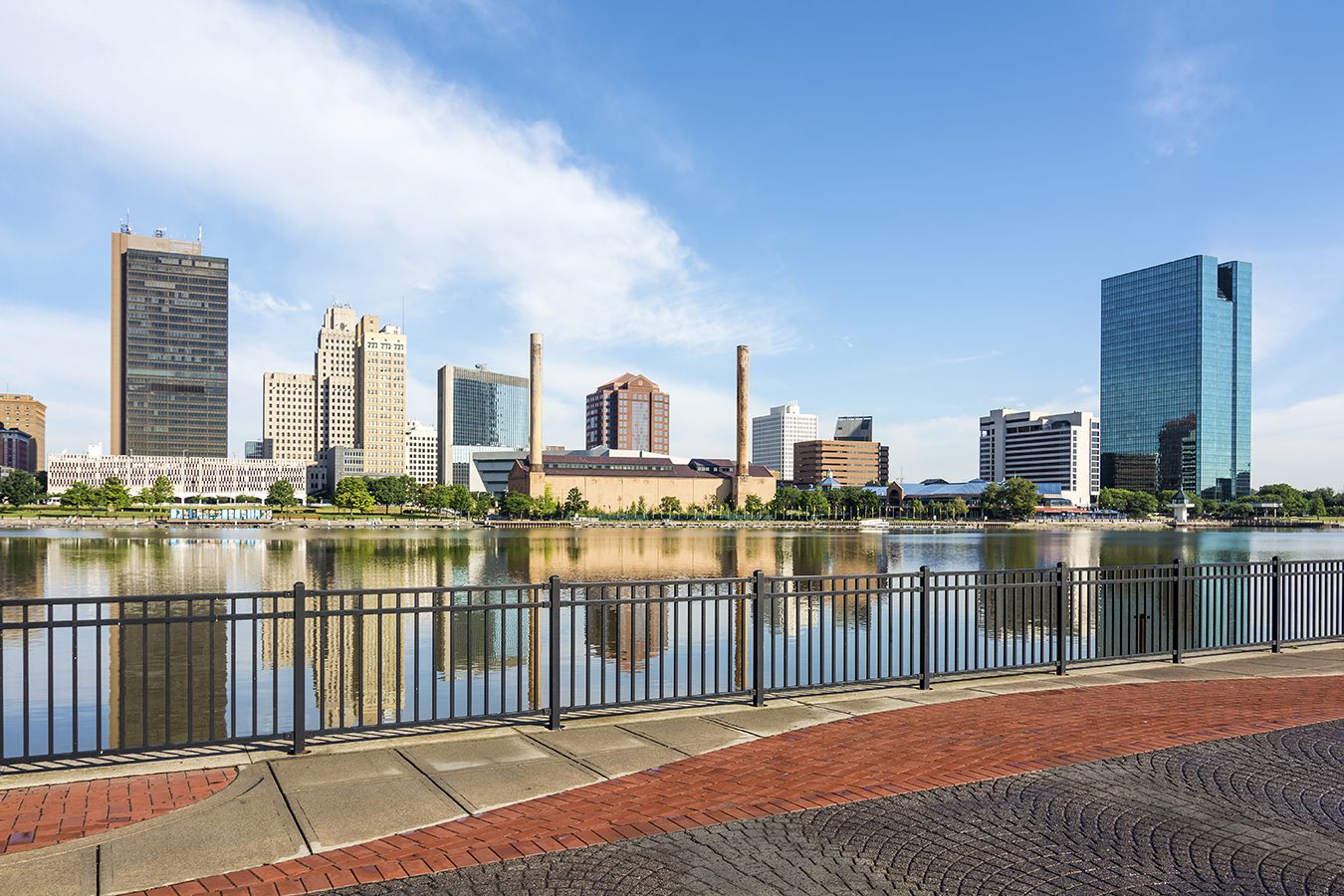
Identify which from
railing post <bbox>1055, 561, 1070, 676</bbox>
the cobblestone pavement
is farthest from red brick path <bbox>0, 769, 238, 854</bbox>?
railing post <bbox>1055, 561, 1070, 676</bbox>

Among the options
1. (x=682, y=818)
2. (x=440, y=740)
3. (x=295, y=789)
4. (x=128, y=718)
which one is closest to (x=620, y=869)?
(x=682, y=818)

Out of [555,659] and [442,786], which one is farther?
[555,659]

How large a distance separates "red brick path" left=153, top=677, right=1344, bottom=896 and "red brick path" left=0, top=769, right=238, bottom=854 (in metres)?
1.56

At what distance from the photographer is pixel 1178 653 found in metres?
14.4

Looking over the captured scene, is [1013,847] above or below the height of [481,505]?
above

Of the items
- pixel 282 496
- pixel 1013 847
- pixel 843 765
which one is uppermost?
pixel 1013 847

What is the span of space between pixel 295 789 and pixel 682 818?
125 inches

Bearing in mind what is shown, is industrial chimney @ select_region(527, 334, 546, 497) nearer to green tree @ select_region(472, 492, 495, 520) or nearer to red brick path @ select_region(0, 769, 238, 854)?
green tree @ select_region(472, 492, 495, 520)

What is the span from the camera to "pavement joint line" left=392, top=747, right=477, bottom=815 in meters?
7.07

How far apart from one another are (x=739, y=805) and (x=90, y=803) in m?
4.94

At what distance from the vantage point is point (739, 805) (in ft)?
23.2

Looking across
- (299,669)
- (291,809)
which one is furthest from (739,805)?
(299,669)

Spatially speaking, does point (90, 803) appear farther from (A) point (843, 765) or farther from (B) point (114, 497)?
(B) point (114, 497)

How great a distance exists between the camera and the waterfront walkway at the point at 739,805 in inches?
227
